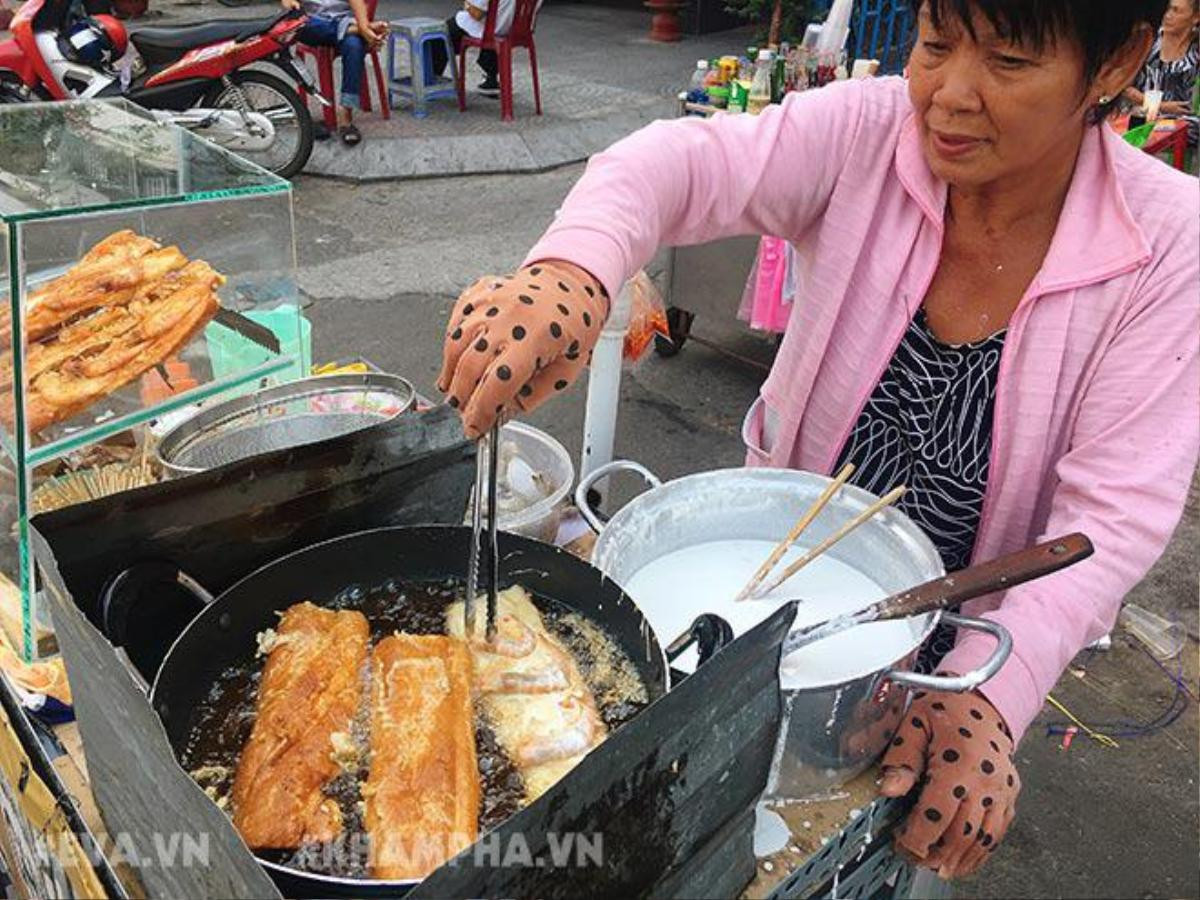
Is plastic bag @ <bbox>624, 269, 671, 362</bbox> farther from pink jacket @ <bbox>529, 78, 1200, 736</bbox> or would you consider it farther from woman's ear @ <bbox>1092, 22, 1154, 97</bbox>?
woman's ear @ <bbox>1092, 22, 1154, 97</bbox>

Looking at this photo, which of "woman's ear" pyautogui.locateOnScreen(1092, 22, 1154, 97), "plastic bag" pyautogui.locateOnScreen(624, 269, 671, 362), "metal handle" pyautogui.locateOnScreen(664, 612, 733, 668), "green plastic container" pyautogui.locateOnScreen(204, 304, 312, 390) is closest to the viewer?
"metal handle" pyautogui.locateOnScreen(664, 612, 733, 668)

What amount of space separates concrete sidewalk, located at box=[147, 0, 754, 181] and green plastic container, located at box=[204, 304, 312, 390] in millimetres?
6282

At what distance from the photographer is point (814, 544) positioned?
174cm

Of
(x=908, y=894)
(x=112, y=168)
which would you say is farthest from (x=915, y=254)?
(x=112, y=168)

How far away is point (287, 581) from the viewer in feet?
5.12

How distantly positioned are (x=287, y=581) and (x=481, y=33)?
8.83m

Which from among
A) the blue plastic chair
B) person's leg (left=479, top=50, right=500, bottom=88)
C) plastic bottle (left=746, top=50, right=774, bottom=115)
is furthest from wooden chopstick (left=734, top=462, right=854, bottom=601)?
person's leg (left=479, top=50, right=500, bottom=88)

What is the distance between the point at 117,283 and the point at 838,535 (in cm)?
158

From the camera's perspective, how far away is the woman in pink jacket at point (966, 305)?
1372mm


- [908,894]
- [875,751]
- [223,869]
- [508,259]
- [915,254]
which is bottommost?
[508,259]

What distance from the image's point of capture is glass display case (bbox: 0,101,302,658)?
1813 millimetres

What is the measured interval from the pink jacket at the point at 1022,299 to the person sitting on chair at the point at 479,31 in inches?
326

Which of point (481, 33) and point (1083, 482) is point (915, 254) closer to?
point (1083, 482)

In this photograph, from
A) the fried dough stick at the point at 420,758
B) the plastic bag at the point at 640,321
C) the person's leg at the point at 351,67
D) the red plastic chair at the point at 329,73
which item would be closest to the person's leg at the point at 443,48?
the red plastic chair at the point at 329,73
